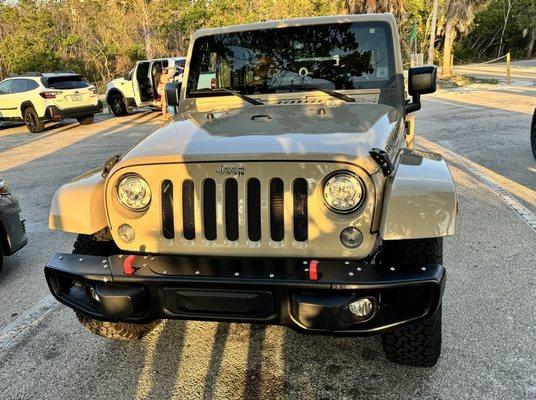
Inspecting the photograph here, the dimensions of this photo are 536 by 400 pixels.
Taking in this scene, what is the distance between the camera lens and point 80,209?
2.65m

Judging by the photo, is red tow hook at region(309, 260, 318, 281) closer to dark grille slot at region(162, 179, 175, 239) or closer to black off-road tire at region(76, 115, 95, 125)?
dark grille slot at region(162, 179, 175, 239)

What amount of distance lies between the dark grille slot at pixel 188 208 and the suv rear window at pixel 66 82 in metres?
13.7

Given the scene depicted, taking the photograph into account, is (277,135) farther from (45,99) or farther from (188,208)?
(45,99)

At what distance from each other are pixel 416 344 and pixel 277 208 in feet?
3.46

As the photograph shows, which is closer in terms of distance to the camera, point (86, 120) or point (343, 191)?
point (343, 191)

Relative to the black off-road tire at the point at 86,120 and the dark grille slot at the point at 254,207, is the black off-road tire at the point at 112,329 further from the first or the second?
the black off-road tire at the point at 86,120

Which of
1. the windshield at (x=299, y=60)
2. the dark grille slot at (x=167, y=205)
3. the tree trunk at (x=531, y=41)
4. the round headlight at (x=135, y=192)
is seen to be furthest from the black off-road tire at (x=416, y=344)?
the tree trunk at (x=531, y=41)

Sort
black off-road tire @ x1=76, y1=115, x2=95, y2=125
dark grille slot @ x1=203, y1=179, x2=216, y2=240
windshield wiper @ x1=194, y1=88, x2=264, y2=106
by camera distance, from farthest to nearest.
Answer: black off-road tire @ x1=76, y1=115, x2=95, y2=125 < windshield wiper @ x1=194, y1=88, x2=264, y2=106 < dark grille slot @ x1=203, y1=179, x2=216, y2=240

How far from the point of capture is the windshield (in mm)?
3730

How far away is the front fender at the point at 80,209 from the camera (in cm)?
263

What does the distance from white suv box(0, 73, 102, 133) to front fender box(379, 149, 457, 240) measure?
547 inches

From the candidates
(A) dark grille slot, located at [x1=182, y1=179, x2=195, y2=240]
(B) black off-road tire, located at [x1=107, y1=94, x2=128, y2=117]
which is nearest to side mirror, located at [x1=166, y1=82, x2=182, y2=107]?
(A) dark grille slot, located at [x1=182, y1=179, x2=195, y2=240]

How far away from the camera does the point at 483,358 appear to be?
2846 millimetres

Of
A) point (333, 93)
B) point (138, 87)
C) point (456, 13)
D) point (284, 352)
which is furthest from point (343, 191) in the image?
point (456, 13)
